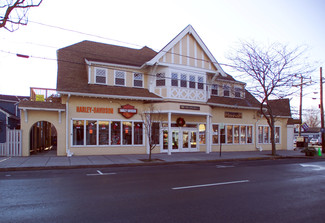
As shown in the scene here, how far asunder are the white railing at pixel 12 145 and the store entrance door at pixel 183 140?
34.6 ft

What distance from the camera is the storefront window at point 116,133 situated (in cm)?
2034

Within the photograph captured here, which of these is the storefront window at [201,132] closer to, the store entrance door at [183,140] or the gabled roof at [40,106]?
the store entrance door at [183,140]

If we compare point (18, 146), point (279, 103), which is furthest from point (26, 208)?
point (279, 103)

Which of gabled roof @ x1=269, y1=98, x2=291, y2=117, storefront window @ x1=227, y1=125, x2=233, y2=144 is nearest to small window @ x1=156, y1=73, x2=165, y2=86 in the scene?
storefront window @ x1=227, y1=125, x2=233, y2=144

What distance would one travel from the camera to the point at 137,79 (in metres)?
22.0

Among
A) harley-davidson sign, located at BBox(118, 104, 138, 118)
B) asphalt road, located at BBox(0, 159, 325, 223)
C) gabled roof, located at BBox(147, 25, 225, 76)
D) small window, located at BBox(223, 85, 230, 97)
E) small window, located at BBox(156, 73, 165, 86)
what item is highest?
gabled roof, located at BBox(147, 25, 225, 76)

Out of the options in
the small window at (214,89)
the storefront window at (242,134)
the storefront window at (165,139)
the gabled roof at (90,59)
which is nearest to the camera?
the gabled roof at (90,59)

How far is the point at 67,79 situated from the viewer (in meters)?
19.4

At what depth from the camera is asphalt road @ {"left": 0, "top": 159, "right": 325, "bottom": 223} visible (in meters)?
5.66

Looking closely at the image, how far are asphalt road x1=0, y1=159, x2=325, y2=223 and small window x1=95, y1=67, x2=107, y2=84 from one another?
11.4 meters

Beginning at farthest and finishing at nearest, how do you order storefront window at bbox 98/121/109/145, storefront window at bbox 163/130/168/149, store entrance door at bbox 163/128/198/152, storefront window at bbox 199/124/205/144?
1. storefront window at bbox 199/124/205/144
2. store entrance door at bbox 163/128/198/152
3. storefront window at bbox 163/130/168/149
4. storefront window at bbox 98/121/109/145

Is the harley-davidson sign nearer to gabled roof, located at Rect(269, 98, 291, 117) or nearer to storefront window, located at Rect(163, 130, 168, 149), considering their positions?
storefront window, located at Rect(163, 130, 168, 149)

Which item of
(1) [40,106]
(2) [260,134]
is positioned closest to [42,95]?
(1) [40,106]

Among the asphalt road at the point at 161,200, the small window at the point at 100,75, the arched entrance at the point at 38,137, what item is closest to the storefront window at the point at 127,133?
the small window at the point at 100,75
